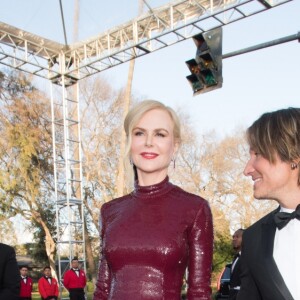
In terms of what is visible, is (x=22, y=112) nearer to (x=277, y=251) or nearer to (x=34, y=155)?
(x=34, y=155)

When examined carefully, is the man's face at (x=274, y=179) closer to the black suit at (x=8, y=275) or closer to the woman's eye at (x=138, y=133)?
the woman's eye at (x=138, y=133)

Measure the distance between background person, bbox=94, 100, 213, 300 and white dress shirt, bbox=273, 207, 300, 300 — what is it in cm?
31

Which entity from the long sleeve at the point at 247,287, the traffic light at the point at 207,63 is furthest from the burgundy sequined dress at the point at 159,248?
the traffic light at the point at 207,63

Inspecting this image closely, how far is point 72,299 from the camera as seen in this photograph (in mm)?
16484

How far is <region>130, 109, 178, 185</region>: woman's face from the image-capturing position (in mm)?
2396

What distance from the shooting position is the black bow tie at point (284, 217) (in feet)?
6.76

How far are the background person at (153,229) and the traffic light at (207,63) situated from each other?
534cm

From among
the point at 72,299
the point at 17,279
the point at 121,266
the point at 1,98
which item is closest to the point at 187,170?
the point at 1,98

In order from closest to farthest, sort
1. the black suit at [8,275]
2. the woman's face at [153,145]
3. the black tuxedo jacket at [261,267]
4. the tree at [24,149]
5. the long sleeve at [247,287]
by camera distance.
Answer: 1. the black tuxedo jacket at [261,267]
2. the long sleeve at [247,287]
3. the woman's face at [153,145]
4. the black suit at [8,275]
5. the tree at [24,149]

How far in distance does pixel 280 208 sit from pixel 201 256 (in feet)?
1.27

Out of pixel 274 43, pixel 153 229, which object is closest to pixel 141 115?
pixel 153 229

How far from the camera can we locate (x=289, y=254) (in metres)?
2.08

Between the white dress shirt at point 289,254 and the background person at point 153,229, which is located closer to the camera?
the white dress shirt at point 289,254

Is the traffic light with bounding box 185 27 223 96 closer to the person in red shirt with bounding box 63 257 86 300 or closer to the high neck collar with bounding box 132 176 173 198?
the high neck collar with bounding box 132 176 173 198
